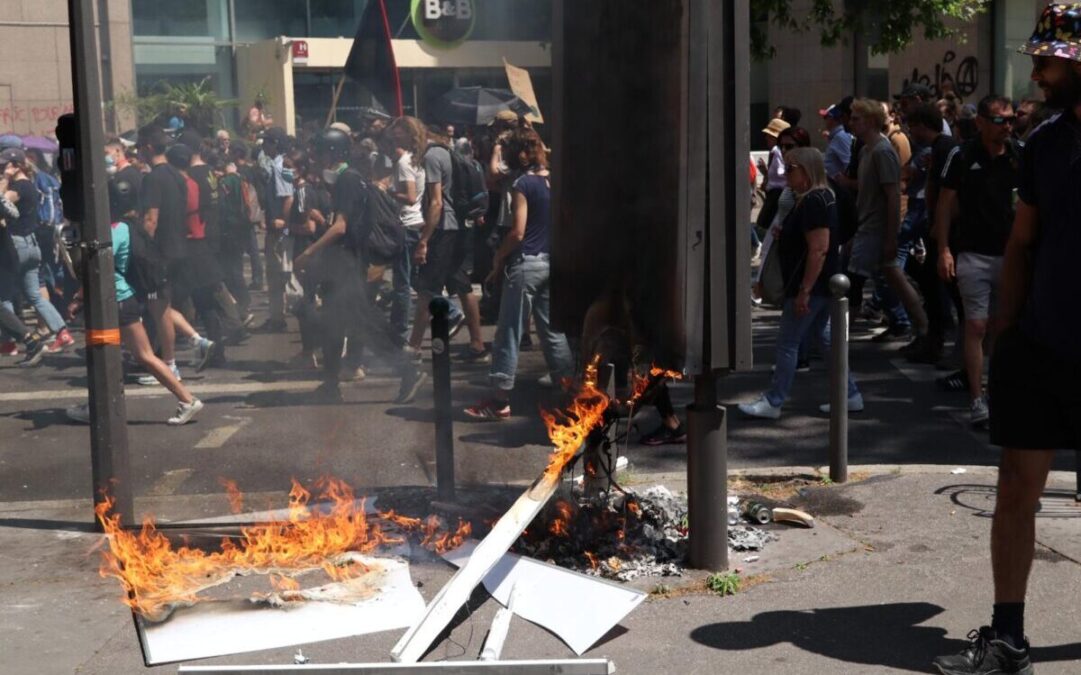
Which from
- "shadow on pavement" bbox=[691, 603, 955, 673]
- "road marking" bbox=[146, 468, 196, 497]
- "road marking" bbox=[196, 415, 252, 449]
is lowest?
"road marking" bbox=[146, 468, 196, 497]

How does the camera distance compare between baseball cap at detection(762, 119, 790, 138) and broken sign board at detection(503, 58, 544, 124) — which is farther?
broken sign board at detection(503, 58, 544, 124)

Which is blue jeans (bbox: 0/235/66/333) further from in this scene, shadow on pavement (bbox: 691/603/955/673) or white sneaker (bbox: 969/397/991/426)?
shadow on pavement (bbox: 691/603/955/673)

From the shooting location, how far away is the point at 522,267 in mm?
8680

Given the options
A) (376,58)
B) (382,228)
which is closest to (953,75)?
(376,58)

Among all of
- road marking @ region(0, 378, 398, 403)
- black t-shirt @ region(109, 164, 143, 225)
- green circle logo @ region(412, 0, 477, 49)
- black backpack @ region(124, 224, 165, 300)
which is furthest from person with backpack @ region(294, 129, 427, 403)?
green circle logo @ region(412, 0, 477, 49)

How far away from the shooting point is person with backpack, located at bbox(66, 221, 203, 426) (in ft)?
28.9

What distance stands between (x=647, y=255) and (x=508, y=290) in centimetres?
341

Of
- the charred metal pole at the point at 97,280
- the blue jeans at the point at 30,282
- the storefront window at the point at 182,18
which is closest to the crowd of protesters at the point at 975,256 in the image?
the charred metal pole at the point at 97,280

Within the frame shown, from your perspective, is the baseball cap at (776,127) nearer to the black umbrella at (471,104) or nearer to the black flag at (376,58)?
the black flag at (376,58)

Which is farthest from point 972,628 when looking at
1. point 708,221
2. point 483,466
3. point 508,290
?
point 508,290

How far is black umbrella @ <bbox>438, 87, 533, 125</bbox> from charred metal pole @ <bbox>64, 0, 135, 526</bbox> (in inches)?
431

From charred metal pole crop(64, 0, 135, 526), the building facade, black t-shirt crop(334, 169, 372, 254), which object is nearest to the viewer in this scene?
charred metal pole crop(64, 0, 135, 526)

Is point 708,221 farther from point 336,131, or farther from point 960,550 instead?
point 336,131

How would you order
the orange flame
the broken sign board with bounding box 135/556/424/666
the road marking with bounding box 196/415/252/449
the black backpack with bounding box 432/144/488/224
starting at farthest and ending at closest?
the black backpack with bounding box 432/144/488/224, the road marking with bounding box 196/415/252/449, the orange flame, the broken sign board with bounding box 135/556/424/666
